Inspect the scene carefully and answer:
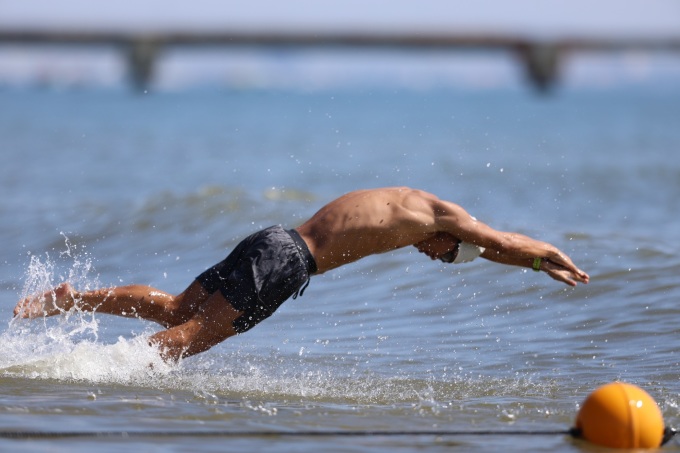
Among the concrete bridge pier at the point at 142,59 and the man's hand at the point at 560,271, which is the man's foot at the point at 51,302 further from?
the concrete bridge pier at the point at 142,59

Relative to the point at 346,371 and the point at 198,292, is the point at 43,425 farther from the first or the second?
the point at 346,371

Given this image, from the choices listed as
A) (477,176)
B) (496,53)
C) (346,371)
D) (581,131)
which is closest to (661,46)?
(496,53)

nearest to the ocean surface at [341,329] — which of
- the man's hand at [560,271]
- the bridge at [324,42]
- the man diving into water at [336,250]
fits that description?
the man diving into water at [336,250]

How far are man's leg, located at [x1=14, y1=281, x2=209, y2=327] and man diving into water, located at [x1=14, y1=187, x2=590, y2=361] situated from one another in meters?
0.22

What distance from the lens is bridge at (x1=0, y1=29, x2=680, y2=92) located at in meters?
57.5

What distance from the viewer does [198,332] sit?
652cm

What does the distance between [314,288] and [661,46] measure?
61013 millimetres

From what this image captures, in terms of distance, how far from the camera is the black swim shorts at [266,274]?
6.51m

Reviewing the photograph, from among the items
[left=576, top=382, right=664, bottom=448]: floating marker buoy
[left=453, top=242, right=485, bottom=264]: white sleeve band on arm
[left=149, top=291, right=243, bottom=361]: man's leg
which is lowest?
[left=576, top=382, right=664, bottom=448]: floating marker buoy

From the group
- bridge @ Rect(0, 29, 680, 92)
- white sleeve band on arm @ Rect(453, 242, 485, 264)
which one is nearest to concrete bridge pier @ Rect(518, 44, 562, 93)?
bridge @ Rect(0, 29, 680, 92)

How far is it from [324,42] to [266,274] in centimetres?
5193

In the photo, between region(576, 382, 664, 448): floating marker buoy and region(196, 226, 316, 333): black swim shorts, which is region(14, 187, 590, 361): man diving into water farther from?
region(576, 382, 664, 448): floating marker buoy

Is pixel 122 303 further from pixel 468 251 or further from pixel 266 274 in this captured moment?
pixel 468 251

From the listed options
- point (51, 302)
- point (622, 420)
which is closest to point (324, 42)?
point (51, 302)
